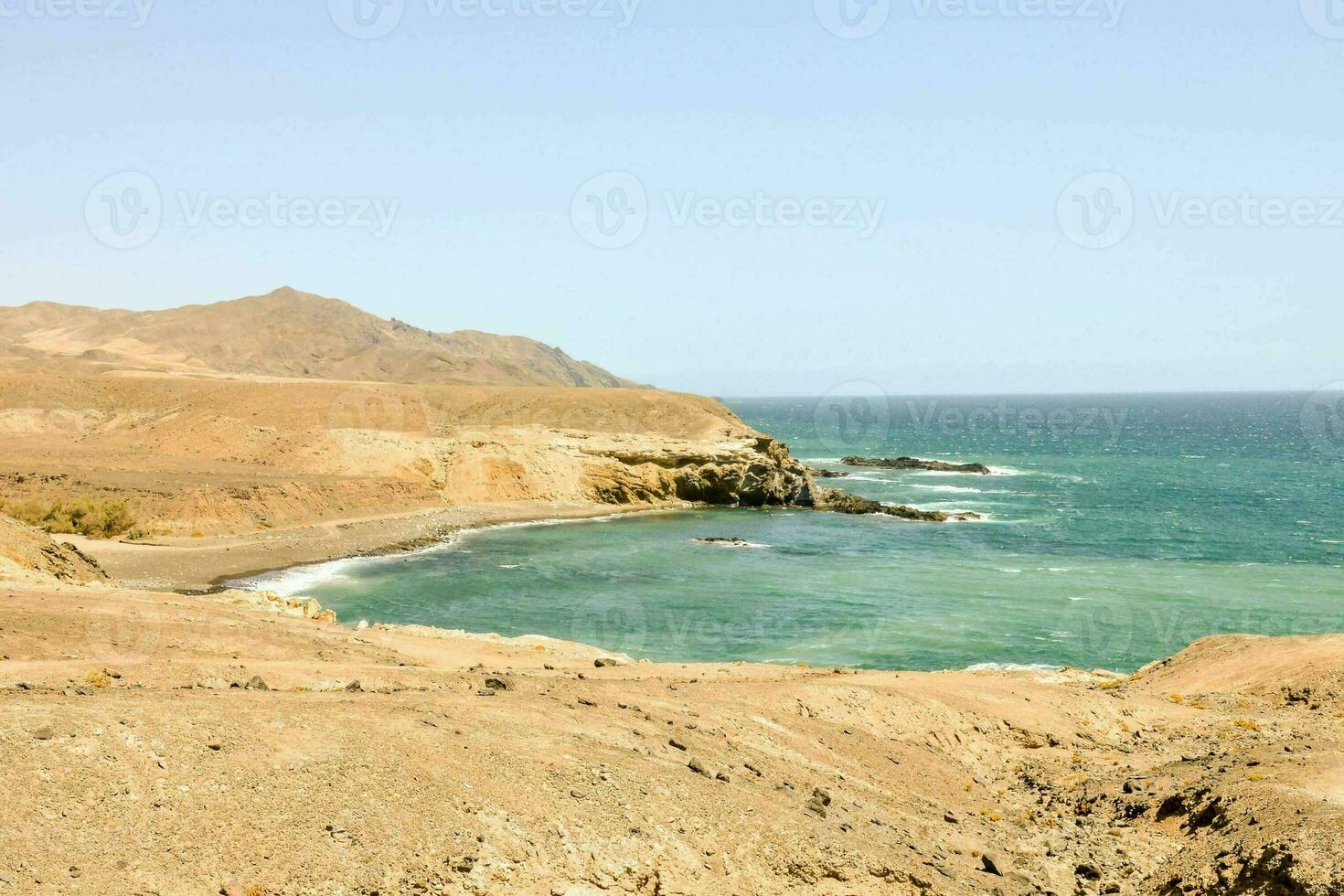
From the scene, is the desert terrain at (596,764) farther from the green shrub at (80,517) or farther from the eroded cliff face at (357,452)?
the eroded cliff face at (357,452)

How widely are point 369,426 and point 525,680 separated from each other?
1938 inches

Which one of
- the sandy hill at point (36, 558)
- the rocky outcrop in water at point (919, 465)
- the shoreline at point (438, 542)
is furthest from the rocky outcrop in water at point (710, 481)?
the sandy hill at point (36, 558)

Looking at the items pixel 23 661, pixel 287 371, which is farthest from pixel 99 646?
pixel 287 371

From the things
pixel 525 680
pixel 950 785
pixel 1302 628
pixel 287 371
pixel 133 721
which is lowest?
pixel 1302 628

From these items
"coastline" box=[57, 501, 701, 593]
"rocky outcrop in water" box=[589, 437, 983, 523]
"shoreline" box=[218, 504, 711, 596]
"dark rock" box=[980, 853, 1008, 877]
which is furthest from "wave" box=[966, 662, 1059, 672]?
"rocky outcrop in water" box=[589, 437, 983, 523]

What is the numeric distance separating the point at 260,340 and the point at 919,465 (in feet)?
345

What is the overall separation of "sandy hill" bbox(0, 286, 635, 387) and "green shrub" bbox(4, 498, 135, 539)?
297 feet

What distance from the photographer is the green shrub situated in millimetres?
35031

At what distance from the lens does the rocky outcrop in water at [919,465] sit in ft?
268

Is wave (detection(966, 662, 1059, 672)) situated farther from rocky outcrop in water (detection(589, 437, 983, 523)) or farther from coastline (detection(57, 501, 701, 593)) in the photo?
rocky outcrop in water (detection(589, 437, 983, 523))

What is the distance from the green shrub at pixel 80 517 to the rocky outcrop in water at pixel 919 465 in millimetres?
62549

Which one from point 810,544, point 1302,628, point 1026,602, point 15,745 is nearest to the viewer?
point 15,745

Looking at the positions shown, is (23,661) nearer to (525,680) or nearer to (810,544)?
(525,680)

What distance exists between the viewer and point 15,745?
817 centimetres
